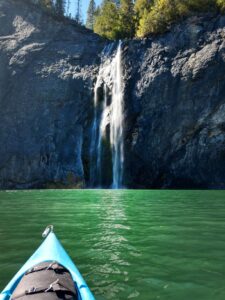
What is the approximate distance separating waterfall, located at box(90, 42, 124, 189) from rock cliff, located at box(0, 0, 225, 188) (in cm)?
78

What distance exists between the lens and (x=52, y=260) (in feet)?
18.9

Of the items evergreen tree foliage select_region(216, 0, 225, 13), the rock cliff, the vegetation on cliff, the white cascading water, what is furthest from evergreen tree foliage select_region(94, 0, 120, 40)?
evergreen tree foliage select_region(216, 0, 225, 13)

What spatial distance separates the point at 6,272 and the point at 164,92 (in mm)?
38063

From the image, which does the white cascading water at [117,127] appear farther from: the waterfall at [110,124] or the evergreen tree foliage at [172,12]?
the evergreen tree foliage at [172,12]

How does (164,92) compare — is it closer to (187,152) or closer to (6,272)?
(187,152)

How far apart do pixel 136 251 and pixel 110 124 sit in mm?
36276

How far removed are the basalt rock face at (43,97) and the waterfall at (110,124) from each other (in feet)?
4.52

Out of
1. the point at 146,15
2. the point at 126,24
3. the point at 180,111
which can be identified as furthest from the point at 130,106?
the point at 126,24

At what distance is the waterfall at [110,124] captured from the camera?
43.5 metres

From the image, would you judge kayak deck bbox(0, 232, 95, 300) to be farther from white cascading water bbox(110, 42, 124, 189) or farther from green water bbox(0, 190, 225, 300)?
white cascading water bbox(110, 42, 124, 189)

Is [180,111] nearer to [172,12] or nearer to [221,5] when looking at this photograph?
[172,12]

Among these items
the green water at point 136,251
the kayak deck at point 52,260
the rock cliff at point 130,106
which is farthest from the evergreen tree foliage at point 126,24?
the kayak deck at point 52,260

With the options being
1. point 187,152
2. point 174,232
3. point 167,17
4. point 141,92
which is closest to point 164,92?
point 141,92

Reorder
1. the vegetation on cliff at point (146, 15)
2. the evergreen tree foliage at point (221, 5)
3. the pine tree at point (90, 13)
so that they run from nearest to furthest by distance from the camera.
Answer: the evergreen tree foliage at point (221, 5) < the vegetation on cliff at point (146, 15) < the pine tree at point (90, 13)
